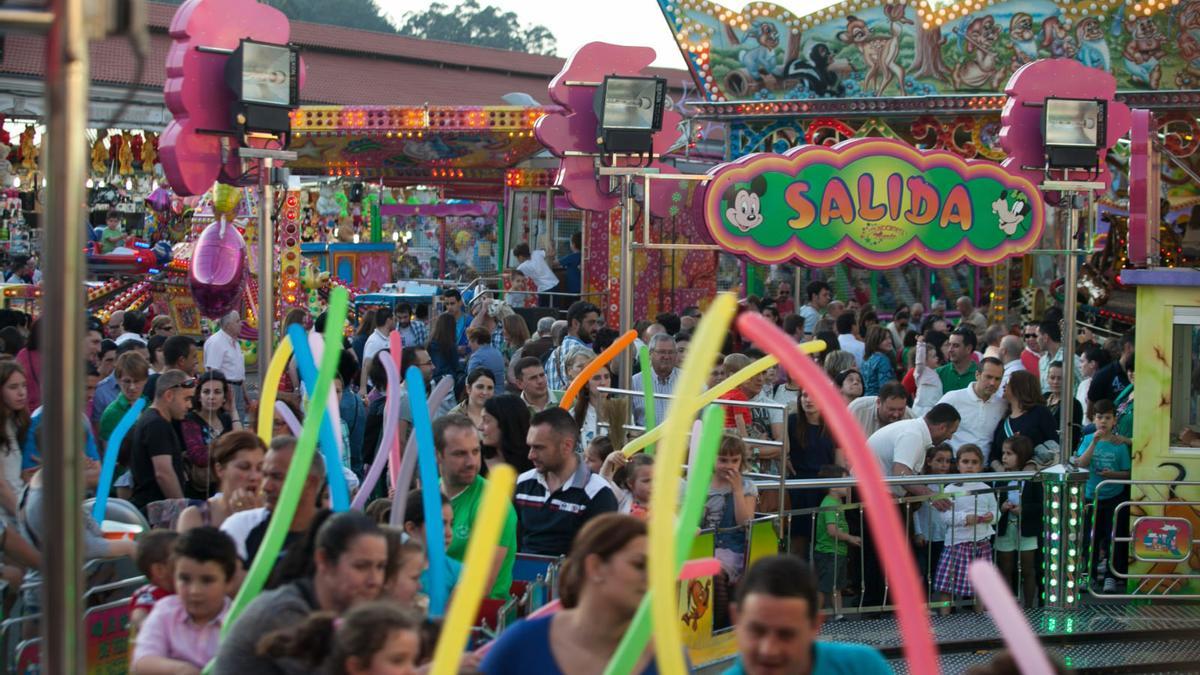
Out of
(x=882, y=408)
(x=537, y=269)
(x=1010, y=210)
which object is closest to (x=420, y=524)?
(x=882, y=408)

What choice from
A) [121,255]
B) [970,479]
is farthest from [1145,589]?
[121,255]

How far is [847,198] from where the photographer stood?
1077cm

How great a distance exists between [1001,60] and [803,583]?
58.7ft

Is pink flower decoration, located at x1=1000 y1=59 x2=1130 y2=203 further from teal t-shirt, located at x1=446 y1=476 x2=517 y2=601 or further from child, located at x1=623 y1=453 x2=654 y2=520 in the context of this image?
teal t-shirt, located at x1=446 y1=476 x2=517 y2=601

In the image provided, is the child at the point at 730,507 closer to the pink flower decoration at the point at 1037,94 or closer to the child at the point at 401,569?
the child at the point at 401,569

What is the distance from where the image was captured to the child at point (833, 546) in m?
8.80

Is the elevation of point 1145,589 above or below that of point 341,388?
below

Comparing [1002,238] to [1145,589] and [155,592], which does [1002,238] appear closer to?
[1145,589]

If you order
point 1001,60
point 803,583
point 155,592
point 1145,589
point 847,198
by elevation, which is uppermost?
point 1001,60

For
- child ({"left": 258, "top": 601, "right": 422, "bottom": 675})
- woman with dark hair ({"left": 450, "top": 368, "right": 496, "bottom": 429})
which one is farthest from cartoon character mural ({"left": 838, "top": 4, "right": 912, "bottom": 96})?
child ({"left": 258, "top": 601, "right": 422, "bottom": 675})

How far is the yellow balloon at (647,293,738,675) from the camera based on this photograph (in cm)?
307

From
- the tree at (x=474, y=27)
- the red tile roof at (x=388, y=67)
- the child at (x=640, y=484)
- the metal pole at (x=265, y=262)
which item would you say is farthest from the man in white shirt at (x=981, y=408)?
the tree at (x=474, y=27)

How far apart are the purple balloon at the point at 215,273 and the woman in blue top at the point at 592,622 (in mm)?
8860

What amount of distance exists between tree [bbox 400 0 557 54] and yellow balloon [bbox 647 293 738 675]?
93272 mm
